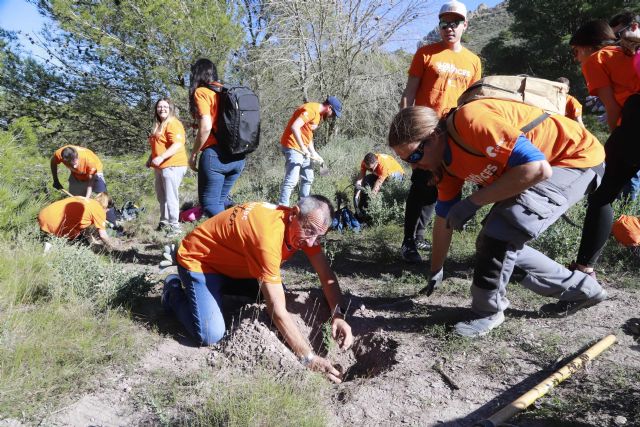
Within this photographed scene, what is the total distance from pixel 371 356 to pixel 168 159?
11.4 feet

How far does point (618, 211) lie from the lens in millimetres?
4398

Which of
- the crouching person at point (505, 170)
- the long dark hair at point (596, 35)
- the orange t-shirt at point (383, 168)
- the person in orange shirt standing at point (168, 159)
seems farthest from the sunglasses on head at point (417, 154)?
the orange t-shirt at point (383, 168)

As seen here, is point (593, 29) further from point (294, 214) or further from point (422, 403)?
point (422, 403)

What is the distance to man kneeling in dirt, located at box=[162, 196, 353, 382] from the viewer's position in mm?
2654

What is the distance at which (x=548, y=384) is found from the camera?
2230 mm

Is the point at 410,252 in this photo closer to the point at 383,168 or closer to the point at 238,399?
the point at 238,399

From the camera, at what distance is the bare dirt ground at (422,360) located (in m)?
2.23

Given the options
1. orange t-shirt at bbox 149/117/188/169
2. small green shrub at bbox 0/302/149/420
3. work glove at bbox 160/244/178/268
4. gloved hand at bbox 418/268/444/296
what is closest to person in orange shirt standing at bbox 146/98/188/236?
orange t-shirt at bbox 149/117/188/169

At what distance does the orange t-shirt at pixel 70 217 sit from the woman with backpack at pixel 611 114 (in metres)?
4.71

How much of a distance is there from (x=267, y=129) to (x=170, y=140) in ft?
22.2

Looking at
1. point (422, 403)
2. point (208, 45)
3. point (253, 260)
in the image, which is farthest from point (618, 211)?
point (208, 45)

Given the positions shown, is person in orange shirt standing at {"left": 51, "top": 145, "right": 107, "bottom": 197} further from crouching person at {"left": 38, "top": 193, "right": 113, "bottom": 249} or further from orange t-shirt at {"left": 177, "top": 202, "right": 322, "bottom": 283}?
orange t-shirt at {"left": 177, "top": 202, "right": 322, "bottom": 283}

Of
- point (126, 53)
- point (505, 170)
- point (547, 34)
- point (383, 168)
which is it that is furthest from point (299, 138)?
point (547, 34)

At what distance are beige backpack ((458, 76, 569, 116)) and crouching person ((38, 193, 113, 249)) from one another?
4.25m
